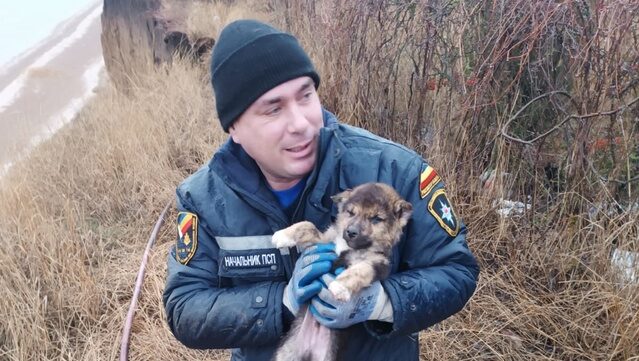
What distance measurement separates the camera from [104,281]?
4543 millimetres

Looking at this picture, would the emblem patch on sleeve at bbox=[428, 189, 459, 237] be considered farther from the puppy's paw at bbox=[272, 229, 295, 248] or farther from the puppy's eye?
the puppy's paw at bbox=[272, 229, 295, 248]

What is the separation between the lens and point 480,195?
13.9 feet

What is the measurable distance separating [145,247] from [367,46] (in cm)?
290

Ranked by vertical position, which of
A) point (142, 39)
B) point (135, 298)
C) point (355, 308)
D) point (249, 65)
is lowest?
point (135, 298)

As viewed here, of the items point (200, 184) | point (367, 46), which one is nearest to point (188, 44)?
point (367, 46)

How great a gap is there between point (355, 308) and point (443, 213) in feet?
1.87

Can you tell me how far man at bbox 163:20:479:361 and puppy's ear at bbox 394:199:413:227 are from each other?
0.11ft

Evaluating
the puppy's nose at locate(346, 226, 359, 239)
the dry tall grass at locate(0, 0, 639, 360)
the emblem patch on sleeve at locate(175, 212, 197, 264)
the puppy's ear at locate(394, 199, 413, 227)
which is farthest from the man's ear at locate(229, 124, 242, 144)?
the dry tall grass at locate(0, 0, 639, 360)

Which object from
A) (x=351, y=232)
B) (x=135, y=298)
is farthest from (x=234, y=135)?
(x=135, y=298)

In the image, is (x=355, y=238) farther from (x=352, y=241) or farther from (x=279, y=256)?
(x=279, y=256)

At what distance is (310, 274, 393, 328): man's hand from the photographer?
7.13 ft

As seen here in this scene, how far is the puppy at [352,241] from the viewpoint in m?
2.33

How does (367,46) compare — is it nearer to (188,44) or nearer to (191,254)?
(191,254)

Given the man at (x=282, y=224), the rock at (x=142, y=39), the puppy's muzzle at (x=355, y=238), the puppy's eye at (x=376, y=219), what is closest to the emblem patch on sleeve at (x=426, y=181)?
the man at (x=282, y=224)
